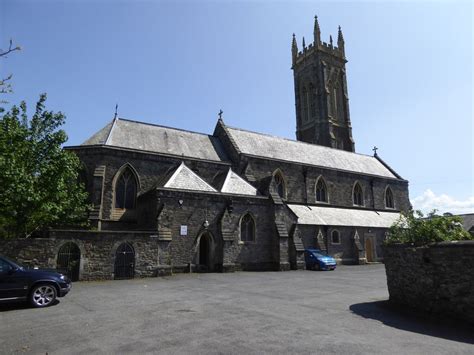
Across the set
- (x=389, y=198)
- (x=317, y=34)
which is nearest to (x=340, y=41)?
(x=317, y=34)

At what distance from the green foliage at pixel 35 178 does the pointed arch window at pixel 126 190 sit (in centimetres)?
250

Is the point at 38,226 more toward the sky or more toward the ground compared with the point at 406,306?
more toward the sky

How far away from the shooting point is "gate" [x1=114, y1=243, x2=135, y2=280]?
17.7 m

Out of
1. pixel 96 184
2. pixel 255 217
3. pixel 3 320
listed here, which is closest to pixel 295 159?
pixel 255 217

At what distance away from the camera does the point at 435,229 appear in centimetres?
994

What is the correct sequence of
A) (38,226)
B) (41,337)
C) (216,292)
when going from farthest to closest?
(38,226), (216,292), (41,337)

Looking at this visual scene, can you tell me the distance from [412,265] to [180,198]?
14.4 m

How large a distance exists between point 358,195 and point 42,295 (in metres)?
32.6

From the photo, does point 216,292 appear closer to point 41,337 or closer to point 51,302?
point 51,302

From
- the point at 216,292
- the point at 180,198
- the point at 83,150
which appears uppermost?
the point at 83,150

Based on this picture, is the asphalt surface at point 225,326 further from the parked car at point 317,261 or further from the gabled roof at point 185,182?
the parked car at point 317,261

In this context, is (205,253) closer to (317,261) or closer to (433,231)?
(317,261)

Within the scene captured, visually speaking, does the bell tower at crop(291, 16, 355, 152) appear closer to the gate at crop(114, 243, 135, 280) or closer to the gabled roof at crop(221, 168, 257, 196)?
the gabled roof at crop(221, 168, 257, 196)

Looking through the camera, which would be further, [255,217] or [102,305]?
[255,217]
